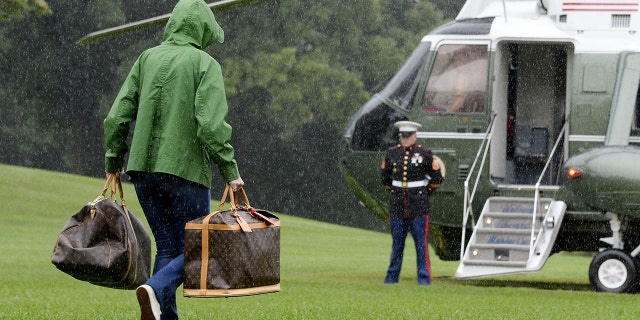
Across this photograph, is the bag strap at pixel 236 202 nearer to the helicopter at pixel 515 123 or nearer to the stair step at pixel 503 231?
the helicopter at pixel 515 123

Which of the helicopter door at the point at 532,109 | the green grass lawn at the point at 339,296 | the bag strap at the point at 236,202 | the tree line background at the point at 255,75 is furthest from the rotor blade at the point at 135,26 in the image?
the tree line background at the point at 255,75

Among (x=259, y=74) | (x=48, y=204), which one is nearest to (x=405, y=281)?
(x=48, y=204)

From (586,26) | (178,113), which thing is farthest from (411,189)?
(178,113)

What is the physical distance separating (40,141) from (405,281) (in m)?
29.2

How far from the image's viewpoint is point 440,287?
1302 centimetres

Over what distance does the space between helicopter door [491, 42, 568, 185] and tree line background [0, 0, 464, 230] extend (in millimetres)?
24075

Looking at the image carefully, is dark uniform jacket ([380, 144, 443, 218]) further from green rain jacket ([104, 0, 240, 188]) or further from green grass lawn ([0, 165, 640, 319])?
green rain jacket ([104, 0, 240, 188])

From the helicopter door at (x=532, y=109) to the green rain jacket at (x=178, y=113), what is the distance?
25.4 feet

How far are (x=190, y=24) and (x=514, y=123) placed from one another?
308 inches

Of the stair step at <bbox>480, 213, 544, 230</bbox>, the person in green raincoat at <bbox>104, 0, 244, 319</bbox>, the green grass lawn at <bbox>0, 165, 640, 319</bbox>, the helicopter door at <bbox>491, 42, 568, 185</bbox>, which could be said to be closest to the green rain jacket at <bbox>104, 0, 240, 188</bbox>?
the person in green raincoat at <bbox>104, 0, 244, 319</bbox>

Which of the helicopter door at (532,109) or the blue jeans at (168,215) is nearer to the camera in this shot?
the blue jeans at (168,215)

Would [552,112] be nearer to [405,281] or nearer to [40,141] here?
[405,281]

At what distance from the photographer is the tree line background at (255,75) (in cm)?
3984

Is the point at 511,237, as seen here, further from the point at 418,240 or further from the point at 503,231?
the point at 418,240
